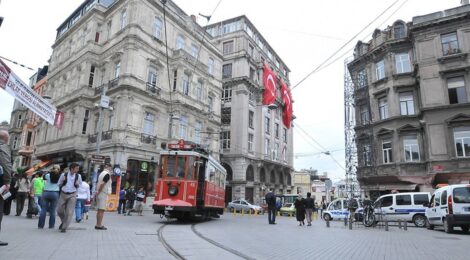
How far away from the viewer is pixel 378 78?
30.2 m

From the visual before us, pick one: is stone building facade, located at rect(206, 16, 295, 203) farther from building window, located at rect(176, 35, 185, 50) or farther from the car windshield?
the car windshield

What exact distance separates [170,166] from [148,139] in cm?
1386

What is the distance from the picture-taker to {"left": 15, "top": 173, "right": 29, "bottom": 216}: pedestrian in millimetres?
13320

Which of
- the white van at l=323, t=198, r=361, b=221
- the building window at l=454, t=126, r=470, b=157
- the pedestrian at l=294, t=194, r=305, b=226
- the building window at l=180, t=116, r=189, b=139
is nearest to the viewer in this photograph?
the pedestrian at l=294, t=194, r=305, b=226

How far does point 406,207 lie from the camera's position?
20219 mm

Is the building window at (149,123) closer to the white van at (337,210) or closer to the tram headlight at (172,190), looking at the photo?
the tram headlight at (172,190)

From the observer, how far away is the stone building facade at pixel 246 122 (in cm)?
4328

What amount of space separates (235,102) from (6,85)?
131 ft

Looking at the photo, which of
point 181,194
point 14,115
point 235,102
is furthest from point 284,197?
point 14,115

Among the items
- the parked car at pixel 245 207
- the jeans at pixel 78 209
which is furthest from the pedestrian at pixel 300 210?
the parked car at pixel 245 207

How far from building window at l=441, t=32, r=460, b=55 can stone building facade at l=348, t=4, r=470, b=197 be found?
0.22 ft

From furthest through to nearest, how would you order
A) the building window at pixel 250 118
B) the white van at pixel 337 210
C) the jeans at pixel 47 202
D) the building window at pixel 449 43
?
the building window at pixel 250 118 < the white van at pixel 337 210 < the building window at pixel 449 43 < the jeans at pixel 47 202

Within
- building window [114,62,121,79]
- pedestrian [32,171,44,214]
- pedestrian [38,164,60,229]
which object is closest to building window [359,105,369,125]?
building window [114,62,121,79]

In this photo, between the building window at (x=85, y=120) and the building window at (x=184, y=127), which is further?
the building window at (x=184, y=127)
